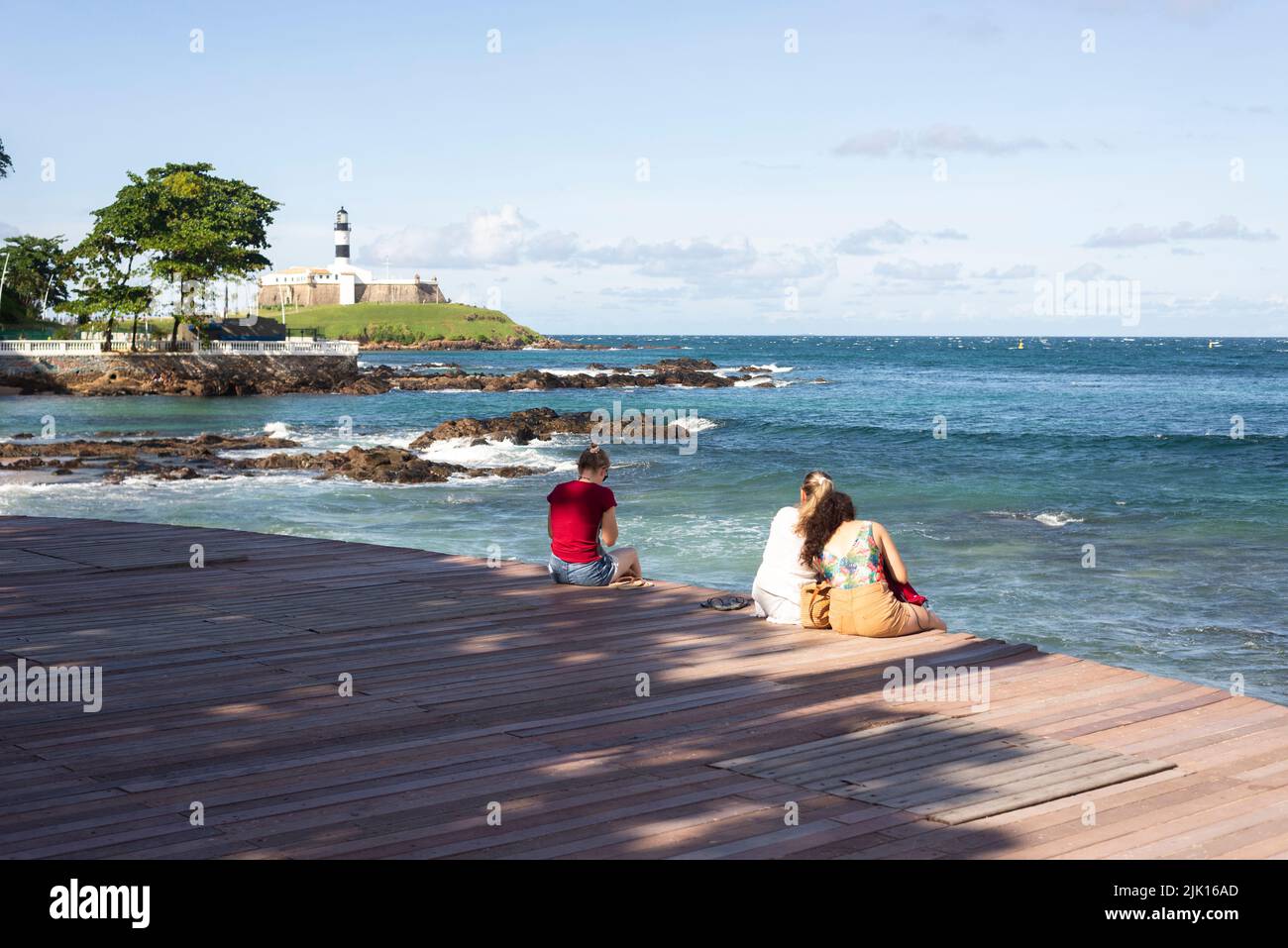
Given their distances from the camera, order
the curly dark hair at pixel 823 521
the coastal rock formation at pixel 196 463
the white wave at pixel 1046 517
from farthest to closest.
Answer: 1. the coastal rock formation at pixel 196 463
2. the white wave at pixel 1046 517
3. the curly dark hair at pixel 823 521

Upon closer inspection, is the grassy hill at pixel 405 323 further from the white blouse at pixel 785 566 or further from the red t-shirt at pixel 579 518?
the white blouse at pixel 785 566

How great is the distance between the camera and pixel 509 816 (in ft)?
14.9

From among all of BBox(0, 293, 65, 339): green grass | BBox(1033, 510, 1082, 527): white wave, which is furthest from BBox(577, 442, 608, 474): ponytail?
BBox(0, 293, 65, 339): green grass

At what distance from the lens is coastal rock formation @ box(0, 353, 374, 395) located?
5888cm

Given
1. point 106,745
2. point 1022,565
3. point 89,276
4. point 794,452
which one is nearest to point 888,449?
point 794,452

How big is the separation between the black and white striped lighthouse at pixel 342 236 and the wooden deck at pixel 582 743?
147m

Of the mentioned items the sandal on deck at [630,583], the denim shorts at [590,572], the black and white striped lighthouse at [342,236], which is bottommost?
the sandal on deck at [630,583]

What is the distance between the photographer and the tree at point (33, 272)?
83688 millimetres

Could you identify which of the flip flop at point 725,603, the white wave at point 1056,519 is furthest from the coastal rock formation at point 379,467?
the flip flop at point 725,603

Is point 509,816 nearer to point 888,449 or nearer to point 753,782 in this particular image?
point 753,782

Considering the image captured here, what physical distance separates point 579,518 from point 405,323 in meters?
149

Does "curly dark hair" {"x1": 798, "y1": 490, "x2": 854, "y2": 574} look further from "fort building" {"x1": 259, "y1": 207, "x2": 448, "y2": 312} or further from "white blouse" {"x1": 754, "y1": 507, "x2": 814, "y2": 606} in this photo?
"fort building" {"x1": 259, "y1": 207, "x2": 448, "y2": 312}

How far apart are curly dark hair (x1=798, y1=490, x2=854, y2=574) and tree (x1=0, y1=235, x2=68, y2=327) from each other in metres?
85.2
